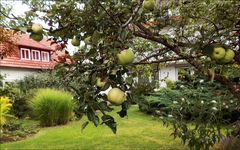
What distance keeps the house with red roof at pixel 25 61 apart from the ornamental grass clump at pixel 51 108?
21.2ft

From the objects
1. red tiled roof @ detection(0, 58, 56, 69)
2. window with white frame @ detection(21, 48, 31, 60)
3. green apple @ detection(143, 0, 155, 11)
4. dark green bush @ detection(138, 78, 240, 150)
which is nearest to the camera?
green apple @ detection(143, 0, 155, 11)

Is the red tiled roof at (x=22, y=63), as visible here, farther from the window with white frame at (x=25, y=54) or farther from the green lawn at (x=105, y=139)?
the green lawn at (x=105, y=139)

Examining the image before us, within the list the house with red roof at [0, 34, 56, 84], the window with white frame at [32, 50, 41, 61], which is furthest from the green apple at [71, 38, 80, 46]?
the window with white frame at [32, 50, 41, 61]

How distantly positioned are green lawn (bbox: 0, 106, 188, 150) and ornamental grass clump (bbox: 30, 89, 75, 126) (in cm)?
115

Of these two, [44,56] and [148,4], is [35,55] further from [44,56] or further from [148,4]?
[148,4]

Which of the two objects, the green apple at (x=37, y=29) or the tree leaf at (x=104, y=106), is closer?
the tree leaf at (x=104, y=106)

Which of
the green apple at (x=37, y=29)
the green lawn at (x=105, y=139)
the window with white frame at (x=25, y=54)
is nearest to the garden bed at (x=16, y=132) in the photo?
the green lawn at (x=105, y=139)

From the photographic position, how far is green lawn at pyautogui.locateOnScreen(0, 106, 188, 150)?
9617 millimetres

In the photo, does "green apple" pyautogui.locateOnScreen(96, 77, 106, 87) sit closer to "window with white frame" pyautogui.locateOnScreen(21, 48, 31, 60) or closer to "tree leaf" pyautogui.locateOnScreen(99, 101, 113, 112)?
"tree leaf" pyautogui.locateOnScreen(99, 101, 113, 112)

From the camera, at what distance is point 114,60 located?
210cm

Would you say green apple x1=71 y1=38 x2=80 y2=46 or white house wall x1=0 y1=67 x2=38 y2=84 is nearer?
green apple x1=71 y1=38 x2=80 y2=46

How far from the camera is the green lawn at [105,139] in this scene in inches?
379

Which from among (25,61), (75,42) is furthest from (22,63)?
(75,42)

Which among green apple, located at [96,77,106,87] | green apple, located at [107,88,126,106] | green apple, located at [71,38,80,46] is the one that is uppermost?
green apple, located at [71,38,80,46]
